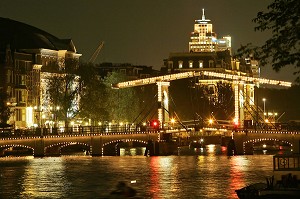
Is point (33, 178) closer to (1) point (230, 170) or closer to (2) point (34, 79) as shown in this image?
(1) point (230, 170)

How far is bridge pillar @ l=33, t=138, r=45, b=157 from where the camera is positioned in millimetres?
117812

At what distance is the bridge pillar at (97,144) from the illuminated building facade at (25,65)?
91.9 feet

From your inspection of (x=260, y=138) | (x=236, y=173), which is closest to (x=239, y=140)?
(x=260, y=138)

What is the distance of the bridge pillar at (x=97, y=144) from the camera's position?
11712cm

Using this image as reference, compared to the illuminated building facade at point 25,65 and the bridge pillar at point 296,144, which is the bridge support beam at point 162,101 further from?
the illuminated building facade at point 25,65

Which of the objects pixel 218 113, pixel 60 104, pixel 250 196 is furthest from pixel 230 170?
pixel 218 113

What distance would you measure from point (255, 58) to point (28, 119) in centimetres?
11255

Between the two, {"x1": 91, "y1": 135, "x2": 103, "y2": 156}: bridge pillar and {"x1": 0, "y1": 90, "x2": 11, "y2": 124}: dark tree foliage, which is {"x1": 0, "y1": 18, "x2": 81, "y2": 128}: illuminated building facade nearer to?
{"x1": 0, "y1": 90, "x2": 11, "y2": 124}: dark tree foliage

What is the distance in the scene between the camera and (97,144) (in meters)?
118


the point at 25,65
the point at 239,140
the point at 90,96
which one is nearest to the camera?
the point at 239,140

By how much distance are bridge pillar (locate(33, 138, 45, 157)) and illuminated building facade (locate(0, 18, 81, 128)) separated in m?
25.3

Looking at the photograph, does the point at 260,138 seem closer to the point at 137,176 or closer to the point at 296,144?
the point at 296,144

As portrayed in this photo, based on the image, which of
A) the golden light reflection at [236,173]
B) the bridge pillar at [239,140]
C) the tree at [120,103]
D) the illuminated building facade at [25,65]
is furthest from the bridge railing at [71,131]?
the tree at [120,103]

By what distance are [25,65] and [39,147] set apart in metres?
36.1
